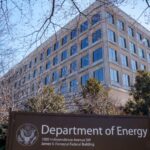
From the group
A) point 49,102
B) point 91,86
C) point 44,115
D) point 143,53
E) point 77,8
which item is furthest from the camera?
point 143,53

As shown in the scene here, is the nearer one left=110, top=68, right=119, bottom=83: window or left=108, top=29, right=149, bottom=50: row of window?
left=110, top=68, right=119, bottom=83: window

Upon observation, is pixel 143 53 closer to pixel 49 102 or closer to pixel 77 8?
pixel 49 102

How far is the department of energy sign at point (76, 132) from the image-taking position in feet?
12.3

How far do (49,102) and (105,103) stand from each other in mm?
5406

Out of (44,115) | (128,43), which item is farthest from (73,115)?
(128,43)

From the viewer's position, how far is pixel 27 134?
3779mm

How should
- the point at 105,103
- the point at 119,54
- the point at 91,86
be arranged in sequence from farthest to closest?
1. the point at 119,54
2. the point at 91,86
3. the point at 105,103

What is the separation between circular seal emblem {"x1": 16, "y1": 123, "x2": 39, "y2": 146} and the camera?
3740mm

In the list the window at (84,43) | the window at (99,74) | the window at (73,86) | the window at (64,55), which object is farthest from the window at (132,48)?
the window at (73,86)

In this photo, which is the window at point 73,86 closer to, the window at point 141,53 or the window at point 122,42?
the window at point 122,42

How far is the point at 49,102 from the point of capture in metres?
Result: 11.7

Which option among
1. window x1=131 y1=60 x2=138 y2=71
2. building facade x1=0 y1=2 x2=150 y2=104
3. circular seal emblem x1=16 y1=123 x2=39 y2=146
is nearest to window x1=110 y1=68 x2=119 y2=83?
building facade x1=0 y1=2 x2=150 y2=104

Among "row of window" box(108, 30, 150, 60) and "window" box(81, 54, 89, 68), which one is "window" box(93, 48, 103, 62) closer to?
"window" box(81, 54, 89, 68)

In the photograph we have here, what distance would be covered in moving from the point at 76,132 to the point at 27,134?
743mm
